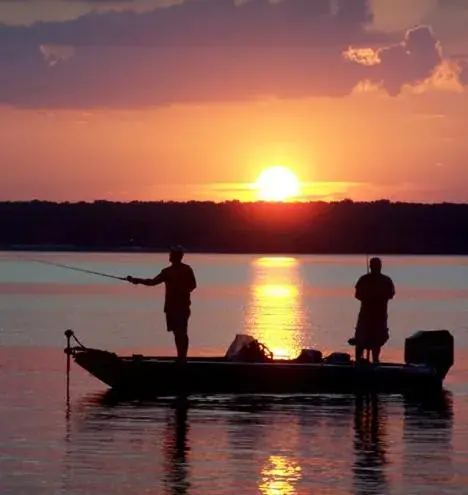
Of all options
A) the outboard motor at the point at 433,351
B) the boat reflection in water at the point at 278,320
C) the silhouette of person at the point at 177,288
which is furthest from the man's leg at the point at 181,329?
the boat reflection in water at the point at 278,320

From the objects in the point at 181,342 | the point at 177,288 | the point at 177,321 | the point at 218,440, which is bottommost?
the point at 218,440

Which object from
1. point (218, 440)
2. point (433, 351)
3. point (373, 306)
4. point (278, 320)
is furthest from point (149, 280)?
point (278, 320)

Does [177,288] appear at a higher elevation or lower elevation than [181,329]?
higher

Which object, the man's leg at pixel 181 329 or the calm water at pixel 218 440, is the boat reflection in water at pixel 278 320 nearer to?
the calm water at pixel 218 440

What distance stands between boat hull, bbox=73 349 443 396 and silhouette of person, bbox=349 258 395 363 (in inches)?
16.3

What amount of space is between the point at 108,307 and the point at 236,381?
3692 centimetres

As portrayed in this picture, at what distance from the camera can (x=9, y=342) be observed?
36031 millimetres

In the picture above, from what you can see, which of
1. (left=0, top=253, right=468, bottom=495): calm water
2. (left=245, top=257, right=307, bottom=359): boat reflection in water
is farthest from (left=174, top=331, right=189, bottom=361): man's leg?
Answer: (left=245, top=257, right=307, bottom=359): boat reflection in water

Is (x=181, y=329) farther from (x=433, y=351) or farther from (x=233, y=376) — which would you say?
(x=433, y=351)

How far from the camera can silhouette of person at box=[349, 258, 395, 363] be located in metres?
23.5

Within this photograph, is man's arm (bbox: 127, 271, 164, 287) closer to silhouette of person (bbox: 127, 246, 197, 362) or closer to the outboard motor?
silhouette of person (bbox: 127, 246, 197, 362)

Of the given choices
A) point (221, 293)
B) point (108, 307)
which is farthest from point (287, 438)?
point (221, 293)

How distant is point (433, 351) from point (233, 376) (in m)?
3.33

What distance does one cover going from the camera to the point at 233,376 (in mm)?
23719
